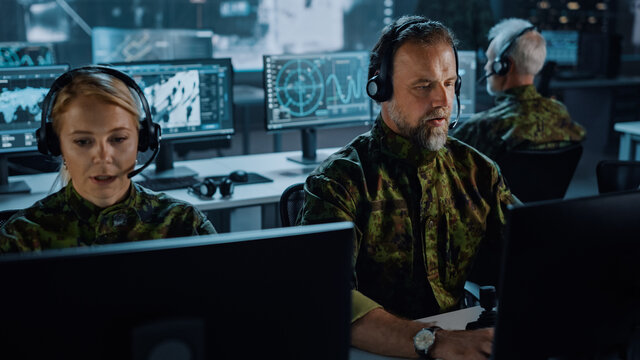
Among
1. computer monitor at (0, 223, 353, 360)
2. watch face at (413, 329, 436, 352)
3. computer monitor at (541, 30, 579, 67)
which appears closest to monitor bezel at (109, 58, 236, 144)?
watch face at (413, 329, 436, 352)

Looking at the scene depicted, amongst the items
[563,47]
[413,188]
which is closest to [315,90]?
[413,188]

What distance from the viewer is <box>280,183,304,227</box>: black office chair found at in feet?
6.10

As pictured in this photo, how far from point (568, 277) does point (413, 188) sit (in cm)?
70

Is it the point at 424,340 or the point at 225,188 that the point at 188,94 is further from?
the point at 424,340

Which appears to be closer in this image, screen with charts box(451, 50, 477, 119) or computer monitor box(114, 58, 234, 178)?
computer monitor box(114, 58, 234, 178)

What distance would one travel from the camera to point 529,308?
93 cm

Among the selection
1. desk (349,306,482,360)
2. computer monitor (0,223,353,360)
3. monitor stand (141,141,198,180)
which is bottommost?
desk (349,306,482,360)

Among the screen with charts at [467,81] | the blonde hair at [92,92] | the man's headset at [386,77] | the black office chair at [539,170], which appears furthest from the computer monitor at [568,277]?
the screen with charts at [467,81]

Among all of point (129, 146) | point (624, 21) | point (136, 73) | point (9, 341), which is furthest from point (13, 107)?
point (624, 21)

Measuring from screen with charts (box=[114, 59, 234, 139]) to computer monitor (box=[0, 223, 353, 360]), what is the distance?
212cm

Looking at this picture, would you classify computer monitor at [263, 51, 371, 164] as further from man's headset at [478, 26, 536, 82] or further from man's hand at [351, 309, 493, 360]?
man's hand at [351, 309, 493, 360]

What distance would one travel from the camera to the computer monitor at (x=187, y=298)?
27.8 inches

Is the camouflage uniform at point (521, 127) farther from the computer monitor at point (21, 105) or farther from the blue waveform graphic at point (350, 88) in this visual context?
the computer monitor at point (21, 105)

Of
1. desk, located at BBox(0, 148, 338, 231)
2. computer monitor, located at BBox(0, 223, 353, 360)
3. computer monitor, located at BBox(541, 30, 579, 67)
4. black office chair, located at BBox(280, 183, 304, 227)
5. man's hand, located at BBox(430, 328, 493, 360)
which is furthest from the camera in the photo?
computer monitor, located at BBox(541, 30, 579, 67)
